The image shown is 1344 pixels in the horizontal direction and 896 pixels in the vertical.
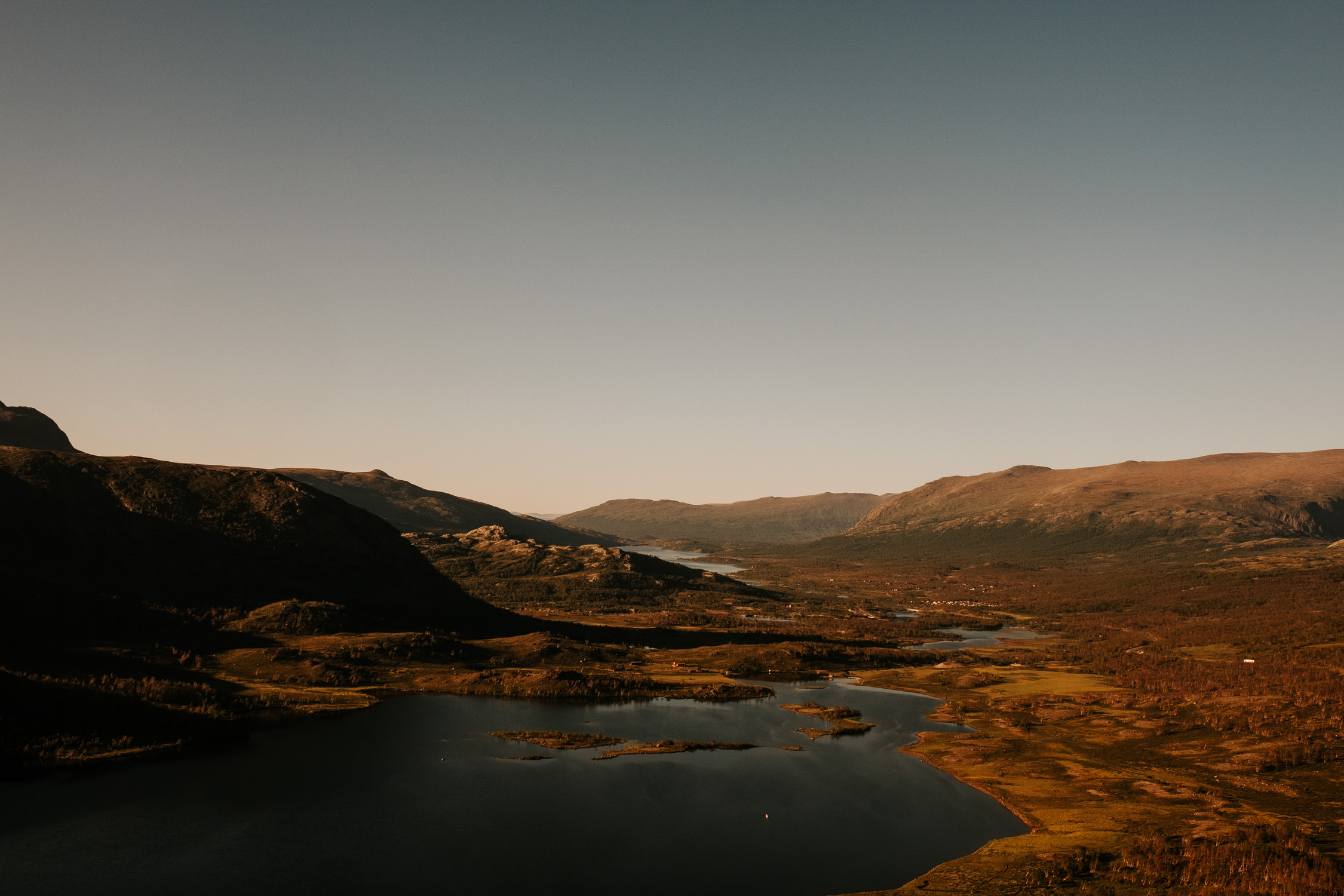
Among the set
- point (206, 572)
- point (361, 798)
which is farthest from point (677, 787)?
point (206, 572)

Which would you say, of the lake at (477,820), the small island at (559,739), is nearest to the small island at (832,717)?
the lake at (477,820)

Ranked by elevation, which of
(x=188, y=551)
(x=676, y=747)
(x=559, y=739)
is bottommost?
(x=676, y=747)

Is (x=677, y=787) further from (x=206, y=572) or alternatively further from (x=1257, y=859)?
(x=206, y=572)

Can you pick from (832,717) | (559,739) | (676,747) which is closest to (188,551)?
(559,739)

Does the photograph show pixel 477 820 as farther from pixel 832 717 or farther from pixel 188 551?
pixel 188 551

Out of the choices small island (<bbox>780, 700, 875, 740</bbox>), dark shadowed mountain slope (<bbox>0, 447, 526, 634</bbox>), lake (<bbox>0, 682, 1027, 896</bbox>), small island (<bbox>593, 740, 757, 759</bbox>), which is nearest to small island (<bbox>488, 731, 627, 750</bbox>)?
lake (<bbox>0, 682, 1027, 896</bbox>)

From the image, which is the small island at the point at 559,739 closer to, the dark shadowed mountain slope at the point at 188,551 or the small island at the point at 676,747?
the small island at the point at 676,747
